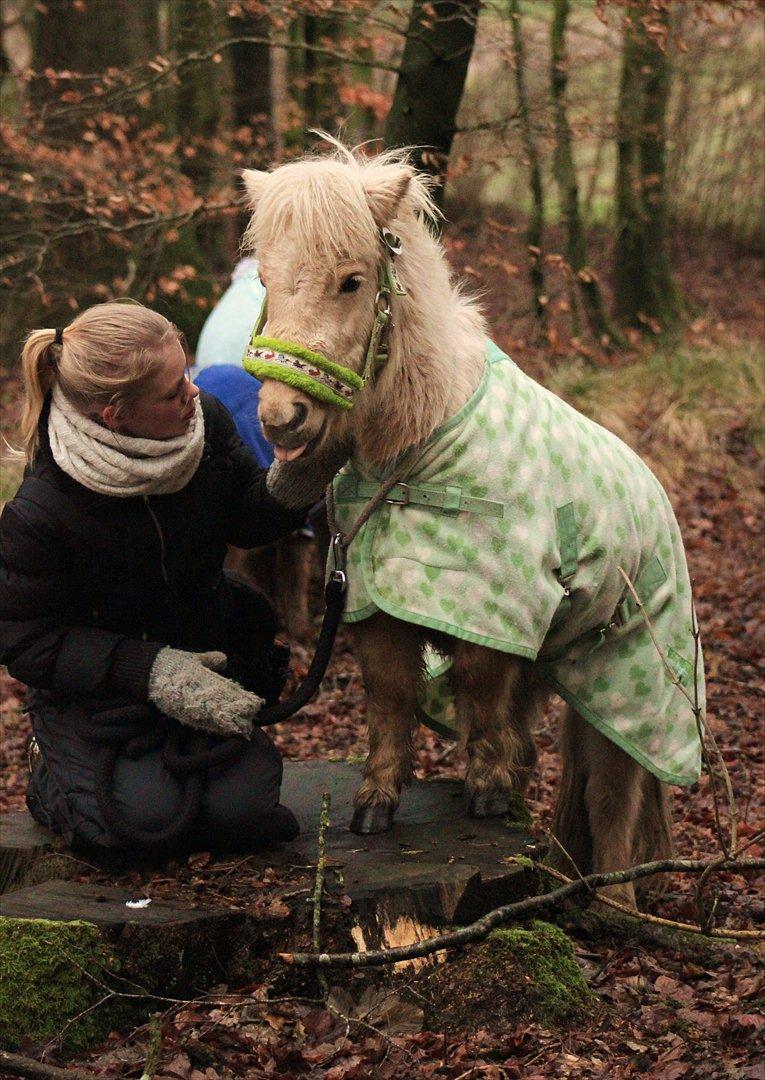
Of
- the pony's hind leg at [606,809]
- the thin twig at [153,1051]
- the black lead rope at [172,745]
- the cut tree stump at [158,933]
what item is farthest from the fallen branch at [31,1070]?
the pony's hind leg at [606,809]

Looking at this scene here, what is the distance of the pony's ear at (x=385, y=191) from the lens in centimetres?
343

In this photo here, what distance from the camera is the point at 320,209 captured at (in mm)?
3305

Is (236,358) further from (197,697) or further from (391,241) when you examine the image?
(197,697)

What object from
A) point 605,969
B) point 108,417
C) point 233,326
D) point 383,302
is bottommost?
point 605,969

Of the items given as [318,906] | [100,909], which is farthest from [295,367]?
[100,909]

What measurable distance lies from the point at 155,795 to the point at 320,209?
68.2 inches

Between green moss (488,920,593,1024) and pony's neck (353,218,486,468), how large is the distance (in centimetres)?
140

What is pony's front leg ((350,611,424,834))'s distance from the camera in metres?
3.74

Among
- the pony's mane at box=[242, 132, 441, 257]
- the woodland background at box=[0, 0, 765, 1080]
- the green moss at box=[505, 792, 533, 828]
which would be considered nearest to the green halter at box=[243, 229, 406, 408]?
the pony's mane at box=[242, 132, 441, 257]

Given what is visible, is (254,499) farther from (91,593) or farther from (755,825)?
(755,825)

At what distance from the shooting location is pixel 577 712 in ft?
14.4

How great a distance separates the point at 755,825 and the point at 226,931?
258 centimetres

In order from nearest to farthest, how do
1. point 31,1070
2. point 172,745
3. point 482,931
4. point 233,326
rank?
1. point 31,1070
2. point 482,931
3. point 172,745
4. point 233,326

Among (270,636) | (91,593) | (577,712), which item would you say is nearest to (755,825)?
(577,712)
